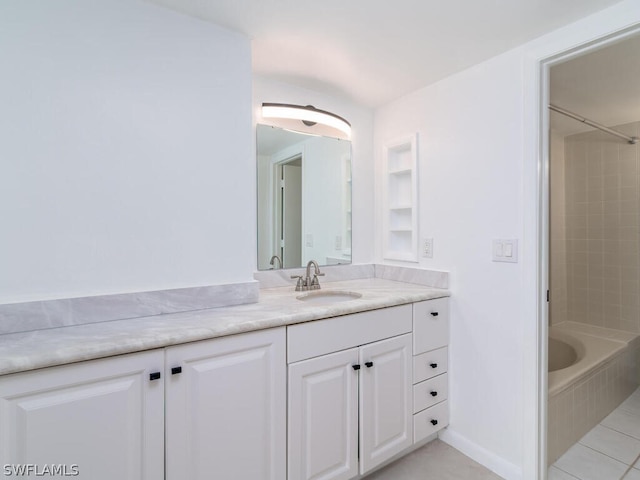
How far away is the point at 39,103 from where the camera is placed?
1.15 metres

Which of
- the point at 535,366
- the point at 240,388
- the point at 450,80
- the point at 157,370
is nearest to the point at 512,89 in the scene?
the point at 450,80

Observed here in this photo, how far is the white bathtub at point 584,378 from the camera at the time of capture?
1.83 m

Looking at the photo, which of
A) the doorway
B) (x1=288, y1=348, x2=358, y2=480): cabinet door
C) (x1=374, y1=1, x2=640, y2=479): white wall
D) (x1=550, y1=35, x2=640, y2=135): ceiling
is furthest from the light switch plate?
(x1=550, y1=35, x2=640, y2=135): ceiling

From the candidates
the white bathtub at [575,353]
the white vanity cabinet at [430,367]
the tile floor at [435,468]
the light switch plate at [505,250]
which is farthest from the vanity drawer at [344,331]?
the white bathtub at [575,353]

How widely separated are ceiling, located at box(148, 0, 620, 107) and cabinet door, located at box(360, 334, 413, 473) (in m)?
1.44

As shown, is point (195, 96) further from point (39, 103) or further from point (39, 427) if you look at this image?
point (39, 427)

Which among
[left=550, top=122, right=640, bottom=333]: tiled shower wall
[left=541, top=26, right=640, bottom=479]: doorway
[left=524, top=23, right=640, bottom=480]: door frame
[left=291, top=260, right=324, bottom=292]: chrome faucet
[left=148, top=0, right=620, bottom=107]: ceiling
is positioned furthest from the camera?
[left=550, top=122, right=640, bottom=333]: tiled shower wall

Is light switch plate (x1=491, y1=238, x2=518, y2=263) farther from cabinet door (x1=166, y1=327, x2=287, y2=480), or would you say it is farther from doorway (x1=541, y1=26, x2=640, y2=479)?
cabinet door (x1=166, y1=327, x2=287, y2=480)

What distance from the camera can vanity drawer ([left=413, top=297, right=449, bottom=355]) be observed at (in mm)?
1749

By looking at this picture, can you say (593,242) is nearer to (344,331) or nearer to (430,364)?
(430,364)

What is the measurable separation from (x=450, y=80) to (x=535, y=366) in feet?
5.15

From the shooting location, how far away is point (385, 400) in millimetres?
1615

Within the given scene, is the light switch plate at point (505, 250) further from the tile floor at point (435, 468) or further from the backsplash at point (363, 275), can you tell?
the tile floor at point (435, 468)

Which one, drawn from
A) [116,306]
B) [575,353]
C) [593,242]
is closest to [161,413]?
[116,306]
